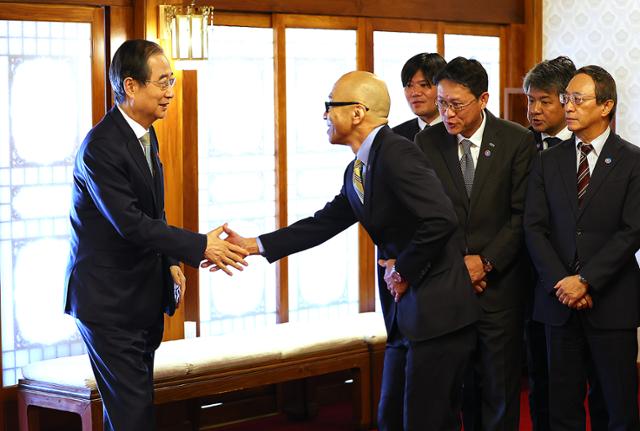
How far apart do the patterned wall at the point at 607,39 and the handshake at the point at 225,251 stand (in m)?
2.95

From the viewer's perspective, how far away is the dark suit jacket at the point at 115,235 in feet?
11.4

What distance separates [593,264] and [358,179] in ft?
3.14

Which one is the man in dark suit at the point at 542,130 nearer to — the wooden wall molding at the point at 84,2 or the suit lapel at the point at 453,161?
the suit lapel at the point at 453,161

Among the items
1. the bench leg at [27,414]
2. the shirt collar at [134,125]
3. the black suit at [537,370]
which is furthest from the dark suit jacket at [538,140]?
the bench leg at [27,414]

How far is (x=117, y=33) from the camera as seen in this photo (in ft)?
15.6

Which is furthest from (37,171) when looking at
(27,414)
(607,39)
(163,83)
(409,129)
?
(607,39)

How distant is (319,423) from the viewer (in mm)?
5281

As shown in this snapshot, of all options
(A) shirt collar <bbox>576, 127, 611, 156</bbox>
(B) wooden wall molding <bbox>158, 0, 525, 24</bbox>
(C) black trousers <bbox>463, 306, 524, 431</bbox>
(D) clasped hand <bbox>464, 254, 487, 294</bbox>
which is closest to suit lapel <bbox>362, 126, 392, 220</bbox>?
(D) clasped hand <bbox>464, 254, 487, 294</bbox>

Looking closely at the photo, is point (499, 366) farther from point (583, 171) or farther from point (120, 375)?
point (120, 375)

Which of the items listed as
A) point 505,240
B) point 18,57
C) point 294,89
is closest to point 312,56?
point 294,89

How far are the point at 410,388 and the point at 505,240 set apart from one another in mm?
788

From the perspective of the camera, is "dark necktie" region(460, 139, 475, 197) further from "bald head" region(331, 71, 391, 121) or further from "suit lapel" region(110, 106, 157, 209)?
"suit lapel" region(110, 106, 157, 209)

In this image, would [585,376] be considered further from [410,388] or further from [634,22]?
[634,22]

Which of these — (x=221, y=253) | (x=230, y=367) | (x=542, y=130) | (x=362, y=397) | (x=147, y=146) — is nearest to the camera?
(x=147, y=146)
